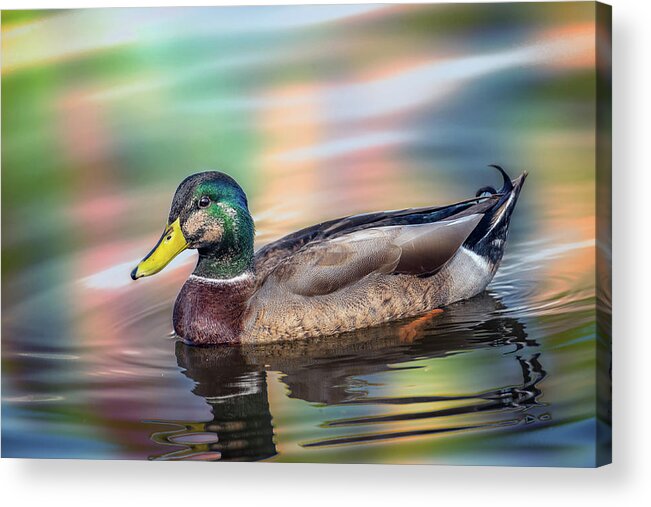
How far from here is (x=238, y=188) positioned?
646cm

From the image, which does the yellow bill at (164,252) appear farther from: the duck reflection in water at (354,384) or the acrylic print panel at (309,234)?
the duck reflection in water at (354,384)

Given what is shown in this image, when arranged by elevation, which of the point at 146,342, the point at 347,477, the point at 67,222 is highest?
the point at 67,222

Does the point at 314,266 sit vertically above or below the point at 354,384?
above

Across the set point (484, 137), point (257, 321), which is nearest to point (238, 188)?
point (257, 321)

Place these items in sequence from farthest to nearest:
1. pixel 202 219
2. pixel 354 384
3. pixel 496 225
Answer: pixel 202 219 < pixel 496 225 < pixel 354 384

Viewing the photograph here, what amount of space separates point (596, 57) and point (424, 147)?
904 mm

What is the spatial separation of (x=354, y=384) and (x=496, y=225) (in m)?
1.04

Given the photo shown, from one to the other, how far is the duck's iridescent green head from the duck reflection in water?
510 millimetres

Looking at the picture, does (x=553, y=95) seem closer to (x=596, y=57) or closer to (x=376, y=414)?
(x=596, y=57)

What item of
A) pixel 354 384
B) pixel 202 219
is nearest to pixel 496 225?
pixel 354 384

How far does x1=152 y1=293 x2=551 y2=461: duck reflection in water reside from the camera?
6.18m

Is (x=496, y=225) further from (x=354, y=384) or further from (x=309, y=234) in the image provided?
(x=354, y=384)

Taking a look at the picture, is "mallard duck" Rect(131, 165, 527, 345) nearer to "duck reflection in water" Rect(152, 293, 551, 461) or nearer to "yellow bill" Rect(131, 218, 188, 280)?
"yellow bill" Rect(131, 218, 188, 280)

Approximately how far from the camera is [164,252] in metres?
6.46
